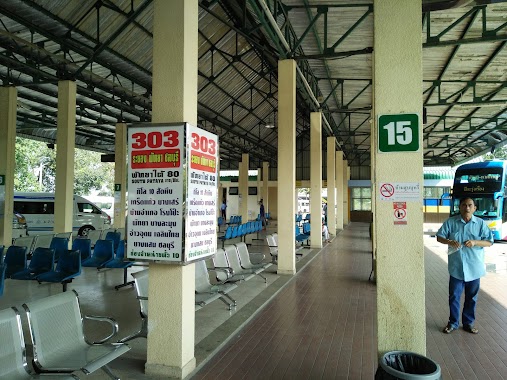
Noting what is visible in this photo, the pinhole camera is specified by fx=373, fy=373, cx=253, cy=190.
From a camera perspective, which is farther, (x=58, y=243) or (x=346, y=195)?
(x=346, y=195)

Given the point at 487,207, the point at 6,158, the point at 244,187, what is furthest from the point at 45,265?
the point at 244,187

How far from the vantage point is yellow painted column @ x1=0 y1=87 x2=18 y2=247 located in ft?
33.3

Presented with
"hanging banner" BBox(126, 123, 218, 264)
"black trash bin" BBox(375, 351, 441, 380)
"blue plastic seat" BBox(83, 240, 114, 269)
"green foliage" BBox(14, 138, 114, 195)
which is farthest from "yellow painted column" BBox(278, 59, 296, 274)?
"green foliage" BBox(14, 138, 114, 195)

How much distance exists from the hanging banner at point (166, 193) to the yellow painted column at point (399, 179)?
1.59 meters

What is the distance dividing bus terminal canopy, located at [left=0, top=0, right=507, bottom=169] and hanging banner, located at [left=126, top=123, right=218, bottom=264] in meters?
2.73

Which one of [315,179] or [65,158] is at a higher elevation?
[65,158]

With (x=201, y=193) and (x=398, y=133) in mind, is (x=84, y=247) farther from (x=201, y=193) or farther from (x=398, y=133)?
(x=398, y=133)

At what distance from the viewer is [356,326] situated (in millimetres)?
4809

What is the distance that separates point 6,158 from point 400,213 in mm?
10774

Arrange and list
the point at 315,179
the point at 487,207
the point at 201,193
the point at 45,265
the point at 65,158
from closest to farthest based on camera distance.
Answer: the point at 201,193 → the point at 45,265 → the point at 65,158 → the point at 315,179 → the point at 487,207

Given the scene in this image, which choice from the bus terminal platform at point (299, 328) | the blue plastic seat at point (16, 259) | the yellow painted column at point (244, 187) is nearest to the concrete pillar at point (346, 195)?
the yellow painted column at point (244, 187)

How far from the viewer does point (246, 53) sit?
42.0 feet

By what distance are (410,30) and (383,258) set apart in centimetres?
180

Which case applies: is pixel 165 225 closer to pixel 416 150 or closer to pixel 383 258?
pixel 383 258
